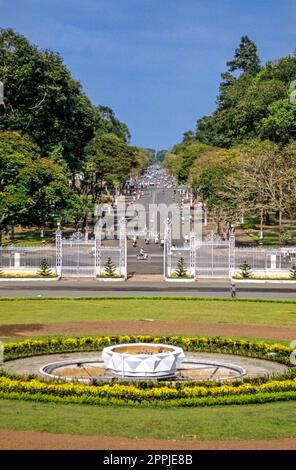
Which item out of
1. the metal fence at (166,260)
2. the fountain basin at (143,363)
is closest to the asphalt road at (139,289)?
the metal fence at (166,260)

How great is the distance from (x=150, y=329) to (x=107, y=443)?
2159cm

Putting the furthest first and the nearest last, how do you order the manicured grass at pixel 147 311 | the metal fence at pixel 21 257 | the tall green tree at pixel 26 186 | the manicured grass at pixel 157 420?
the tall green tree at pixel 26 186
the metal fence at pixel 21 257
the manicured grass at pixel 147 311
the manicured grass at pixel 157 420

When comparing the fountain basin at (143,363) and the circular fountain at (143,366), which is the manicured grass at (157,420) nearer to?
the circular fountain at (143,366)

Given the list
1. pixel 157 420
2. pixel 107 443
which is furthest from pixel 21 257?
pixel 107 443

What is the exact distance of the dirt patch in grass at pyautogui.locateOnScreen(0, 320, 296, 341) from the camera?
43875 millimetres

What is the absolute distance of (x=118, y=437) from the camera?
949 inches

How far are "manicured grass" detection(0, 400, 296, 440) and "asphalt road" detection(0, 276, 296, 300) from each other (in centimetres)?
3354

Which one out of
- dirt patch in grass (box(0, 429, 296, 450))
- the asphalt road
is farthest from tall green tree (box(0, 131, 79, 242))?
dirt patch in grass (box(0, 429, 296, 450))

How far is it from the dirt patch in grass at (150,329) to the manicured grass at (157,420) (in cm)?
1515

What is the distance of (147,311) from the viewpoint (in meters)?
52.8

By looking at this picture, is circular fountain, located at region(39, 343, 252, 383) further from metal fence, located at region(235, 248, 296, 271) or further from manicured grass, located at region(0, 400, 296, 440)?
metal fence, located at region(235, 248, 296, 271)

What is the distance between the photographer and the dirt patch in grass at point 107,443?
22969 mm
